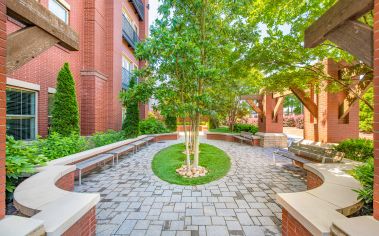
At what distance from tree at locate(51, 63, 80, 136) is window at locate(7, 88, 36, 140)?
2.75ft

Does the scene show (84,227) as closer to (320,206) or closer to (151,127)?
(320,206)

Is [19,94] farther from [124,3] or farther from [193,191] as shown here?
[124,3]

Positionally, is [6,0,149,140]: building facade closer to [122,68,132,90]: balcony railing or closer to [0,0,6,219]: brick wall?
[122,68,132,90]: balcony railing

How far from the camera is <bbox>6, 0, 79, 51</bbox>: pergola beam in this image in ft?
7.64

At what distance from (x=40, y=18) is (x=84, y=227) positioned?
2.99 m

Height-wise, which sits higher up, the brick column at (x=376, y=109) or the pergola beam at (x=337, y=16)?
the pergola beam at (x=337, y=16)

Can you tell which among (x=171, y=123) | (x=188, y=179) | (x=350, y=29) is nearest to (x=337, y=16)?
(x=350, y=29)

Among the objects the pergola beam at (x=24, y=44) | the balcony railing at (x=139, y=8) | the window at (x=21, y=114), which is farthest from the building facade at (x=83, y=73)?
the pergola beam at (x=24, y=44)

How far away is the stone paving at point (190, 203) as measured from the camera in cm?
335

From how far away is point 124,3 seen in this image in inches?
610

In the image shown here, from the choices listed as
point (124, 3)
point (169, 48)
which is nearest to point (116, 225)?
point (169, 48)

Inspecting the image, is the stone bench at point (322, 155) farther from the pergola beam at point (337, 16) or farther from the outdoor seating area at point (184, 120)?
the pergola beam at point (337, 16)

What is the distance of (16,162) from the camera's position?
3.66m

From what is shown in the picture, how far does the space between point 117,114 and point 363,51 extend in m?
13.5
